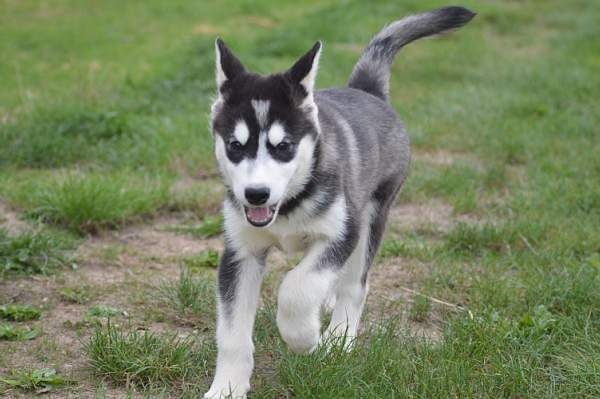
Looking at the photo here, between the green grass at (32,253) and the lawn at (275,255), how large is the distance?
11 millimetres

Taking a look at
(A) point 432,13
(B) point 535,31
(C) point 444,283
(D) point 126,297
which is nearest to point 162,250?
(D) point 126,297

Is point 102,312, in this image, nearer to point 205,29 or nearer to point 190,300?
point 190,300

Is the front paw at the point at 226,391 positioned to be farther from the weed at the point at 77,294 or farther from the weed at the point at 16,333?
the weed at the point at 77,294

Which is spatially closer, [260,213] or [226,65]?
[260,213]

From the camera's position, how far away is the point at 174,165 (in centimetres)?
712

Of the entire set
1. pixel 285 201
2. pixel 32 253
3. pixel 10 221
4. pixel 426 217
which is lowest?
pixel 426 217

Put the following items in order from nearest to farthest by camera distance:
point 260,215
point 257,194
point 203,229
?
point 257,194 → point 260,215 → point 203,229

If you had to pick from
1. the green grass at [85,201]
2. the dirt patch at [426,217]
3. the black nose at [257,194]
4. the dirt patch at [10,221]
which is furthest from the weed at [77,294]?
the dirt patch at [426,217]

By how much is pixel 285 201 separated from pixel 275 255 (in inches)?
71.7

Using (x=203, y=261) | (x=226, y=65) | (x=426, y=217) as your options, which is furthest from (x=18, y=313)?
(x=426, y=217)

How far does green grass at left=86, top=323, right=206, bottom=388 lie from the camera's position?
12.4 ft

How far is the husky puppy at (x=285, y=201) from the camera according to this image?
3.65m

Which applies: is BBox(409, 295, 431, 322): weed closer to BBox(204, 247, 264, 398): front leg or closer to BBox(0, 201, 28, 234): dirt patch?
BBox(204, 247, 264, 398): front leg

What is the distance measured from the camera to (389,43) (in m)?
5.19
